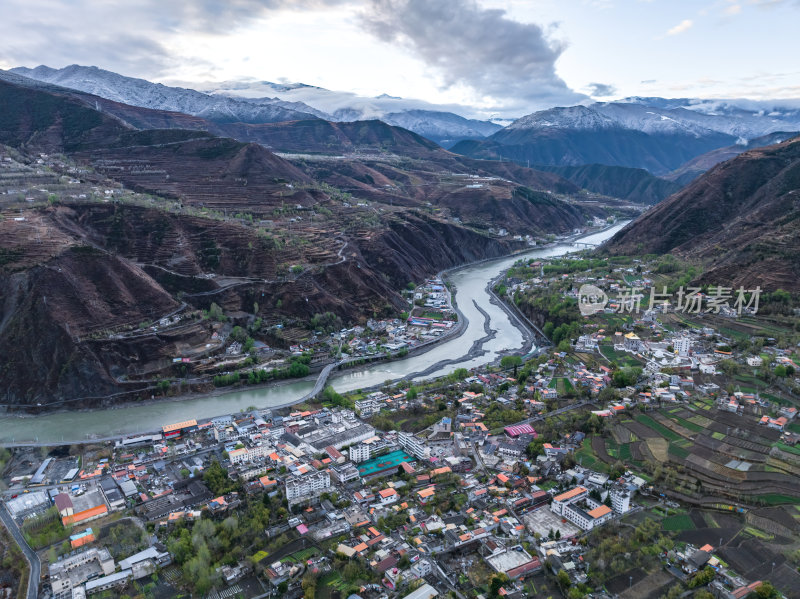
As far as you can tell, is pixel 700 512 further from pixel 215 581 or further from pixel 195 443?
pixel 195 443

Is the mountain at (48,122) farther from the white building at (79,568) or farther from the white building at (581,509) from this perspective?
the white building at (581,509)

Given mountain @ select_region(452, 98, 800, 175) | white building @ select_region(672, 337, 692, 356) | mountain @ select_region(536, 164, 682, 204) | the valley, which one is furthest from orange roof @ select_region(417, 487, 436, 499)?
mountain @ select_region(452, 98, 800, 175)

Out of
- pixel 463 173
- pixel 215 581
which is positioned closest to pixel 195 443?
pixel 215 581

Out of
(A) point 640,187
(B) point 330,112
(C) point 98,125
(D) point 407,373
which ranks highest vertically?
(B) point 330,112

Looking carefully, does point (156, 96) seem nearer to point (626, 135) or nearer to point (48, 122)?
point (48, 122)

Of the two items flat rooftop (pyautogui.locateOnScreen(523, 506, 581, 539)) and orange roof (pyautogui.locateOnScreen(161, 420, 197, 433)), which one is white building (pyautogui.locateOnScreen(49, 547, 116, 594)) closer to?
orange roof (pyautogui.locateOnScreen(161, 420, 197, 433))

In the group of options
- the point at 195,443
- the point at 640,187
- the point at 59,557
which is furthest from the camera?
the point at 640,187
